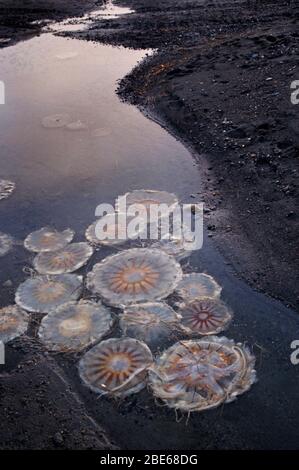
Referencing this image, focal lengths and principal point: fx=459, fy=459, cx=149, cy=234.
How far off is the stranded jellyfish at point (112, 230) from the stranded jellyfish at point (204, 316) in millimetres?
1380

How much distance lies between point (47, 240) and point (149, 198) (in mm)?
1542

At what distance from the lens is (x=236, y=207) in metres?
5.96

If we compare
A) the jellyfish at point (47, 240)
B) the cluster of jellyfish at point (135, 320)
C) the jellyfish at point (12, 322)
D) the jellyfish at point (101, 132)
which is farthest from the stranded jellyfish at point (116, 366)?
the jellyfish at point (101, 132)

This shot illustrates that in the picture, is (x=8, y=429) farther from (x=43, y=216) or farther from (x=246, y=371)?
(x=43, y=216)

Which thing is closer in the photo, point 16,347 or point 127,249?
point 16,347

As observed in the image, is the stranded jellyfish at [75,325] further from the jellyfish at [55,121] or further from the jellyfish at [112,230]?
the jellyfish at [55,121]

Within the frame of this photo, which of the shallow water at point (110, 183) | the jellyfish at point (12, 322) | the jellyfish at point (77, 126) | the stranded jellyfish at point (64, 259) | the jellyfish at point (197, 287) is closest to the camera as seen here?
the shallow water at point (110, 183)

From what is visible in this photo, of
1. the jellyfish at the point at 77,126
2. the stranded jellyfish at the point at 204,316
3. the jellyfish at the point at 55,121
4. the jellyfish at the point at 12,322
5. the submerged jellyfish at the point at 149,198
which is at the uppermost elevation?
the jellyfish at the point at 55,121

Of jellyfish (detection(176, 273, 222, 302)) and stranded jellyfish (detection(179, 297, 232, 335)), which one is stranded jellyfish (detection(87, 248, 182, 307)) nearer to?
jellyfish (detection(176, 273, 222, 302))

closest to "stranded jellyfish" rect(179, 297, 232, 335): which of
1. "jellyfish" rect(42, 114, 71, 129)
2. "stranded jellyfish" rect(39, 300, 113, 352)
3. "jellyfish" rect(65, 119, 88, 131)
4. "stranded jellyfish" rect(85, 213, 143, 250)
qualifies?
"stranded jellyfish" rect(39, 300, 113, 352)

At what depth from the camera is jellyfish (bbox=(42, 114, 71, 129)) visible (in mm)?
8703

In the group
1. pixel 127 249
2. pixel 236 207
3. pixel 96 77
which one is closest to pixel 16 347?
pixel 127 249

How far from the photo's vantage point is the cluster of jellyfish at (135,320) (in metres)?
3.94

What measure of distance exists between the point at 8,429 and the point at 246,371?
202 centimetres
